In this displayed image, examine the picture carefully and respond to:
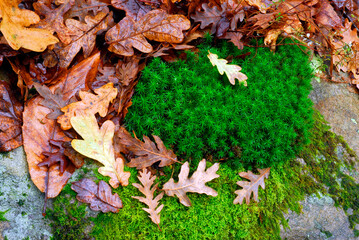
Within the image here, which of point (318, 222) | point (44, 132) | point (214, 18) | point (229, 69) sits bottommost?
point (318, 222)

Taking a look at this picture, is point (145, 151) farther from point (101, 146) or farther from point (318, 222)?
point (318, 222)

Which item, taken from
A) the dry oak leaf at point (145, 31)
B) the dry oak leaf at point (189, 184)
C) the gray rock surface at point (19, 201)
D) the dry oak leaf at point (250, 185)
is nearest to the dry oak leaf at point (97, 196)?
the gray rock surface at point (19, 201)

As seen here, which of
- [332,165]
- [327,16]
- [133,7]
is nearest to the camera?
[133,7]

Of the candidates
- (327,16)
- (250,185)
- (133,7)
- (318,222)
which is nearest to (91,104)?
(133,7)

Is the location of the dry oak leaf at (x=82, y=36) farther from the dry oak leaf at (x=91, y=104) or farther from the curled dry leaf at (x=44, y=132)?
the dry oak leaf at (x=91, y=104)

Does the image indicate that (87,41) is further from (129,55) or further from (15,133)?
(15,133)

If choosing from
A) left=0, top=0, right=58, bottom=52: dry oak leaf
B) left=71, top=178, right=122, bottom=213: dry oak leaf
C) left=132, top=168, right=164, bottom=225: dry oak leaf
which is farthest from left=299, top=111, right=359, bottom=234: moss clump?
left=0, top=0, right=58, bottom=52: dry oak leaf

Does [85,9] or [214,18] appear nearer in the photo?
[85,9]

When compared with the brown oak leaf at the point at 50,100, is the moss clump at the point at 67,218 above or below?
below
